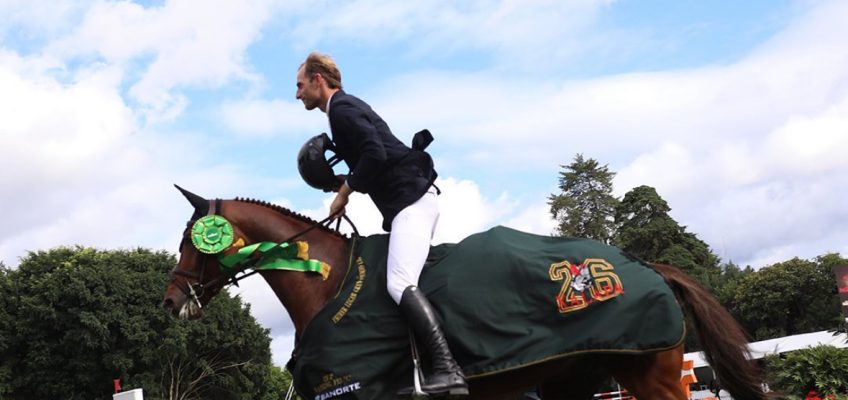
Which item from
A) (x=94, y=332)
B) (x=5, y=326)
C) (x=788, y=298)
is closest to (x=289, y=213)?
(x=94, y=332)

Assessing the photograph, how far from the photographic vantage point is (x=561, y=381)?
625cm

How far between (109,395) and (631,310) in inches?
1544

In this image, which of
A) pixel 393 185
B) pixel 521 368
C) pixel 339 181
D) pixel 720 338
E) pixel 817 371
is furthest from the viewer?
pixel 817 371

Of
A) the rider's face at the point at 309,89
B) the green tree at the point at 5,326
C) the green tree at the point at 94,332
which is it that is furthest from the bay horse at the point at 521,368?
the green tree at the point at 5,326

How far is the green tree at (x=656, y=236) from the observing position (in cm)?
5947

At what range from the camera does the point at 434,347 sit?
5.24 metres

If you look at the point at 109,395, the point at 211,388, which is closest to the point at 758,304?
the point at 211,388

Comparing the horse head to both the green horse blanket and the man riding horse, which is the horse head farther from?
the green horse blanket

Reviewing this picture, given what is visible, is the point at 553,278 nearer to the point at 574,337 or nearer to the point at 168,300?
the point at 574,337

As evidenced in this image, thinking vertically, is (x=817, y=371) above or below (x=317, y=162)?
below

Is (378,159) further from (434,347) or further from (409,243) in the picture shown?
(434,347)

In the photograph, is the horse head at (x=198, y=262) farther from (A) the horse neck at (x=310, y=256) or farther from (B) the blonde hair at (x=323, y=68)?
(B) the blonde hair at (x=323, y=68)

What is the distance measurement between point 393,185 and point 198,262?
1602mm

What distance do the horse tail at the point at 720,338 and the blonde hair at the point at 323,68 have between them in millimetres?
2745
